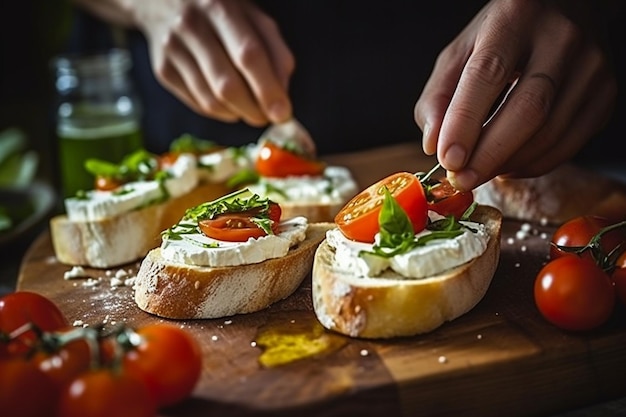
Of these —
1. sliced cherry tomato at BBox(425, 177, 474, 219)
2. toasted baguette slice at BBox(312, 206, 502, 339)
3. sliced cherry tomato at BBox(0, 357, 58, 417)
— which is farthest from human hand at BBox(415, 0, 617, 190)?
sliced cherry tomato at BBox(0, 357, 58, 417)

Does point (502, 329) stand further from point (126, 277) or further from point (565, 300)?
point (126, 277)

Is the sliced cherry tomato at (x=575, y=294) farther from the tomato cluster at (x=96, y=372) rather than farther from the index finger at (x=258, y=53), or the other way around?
the index finger at (x=258, y=53)

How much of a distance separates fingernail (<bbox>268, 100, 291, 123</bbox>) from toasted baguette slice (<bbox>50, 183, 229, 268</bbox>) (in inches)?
23.8

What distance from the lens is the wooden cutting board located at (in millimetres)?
2162

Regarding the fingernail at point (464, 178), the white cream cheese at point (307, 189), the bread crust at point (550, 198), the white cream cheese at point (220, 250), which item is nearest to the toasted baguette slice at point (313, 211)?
the white cream cheese at point (307, 189)

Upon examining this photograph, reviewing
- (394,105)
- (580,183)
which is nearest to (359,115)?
(394,105)

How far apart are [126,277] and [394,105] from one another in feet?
6.21

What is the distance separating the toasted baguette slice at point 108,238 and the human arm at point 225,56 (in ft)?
1.91

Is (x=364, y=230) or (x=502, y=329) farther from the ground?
(x=364, y=230)

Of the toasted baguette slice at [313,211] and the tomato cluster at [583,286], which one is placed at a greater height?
the tomato cluster at [583,286]

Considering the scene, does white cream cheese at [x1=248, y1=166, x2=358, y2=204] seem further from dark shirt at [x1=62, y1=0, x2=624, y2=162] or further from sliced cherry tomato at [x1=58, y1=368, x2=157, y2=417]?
sliced cherry tomato at [x1=58, y1=368, x2=157, y2=417]

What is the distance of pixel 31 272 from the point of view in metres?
3.35

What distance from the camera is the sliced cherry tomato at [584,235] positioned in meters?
2.79

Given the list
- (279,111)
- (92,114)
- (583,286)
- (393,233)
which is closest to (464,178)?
(393,233)
